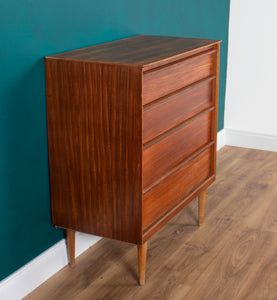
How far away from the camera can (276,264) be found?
248 centimetres

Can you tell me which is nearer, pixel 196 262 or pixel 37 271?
pixel 37 271

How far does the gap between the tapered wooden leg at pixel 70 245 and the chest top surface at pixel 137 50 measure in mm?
828

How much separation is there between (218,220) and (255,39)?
5.86 feet

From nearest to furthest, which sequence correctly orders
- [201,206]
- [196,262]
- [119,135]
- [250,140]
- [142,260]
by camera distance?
[119,135] < [142,260] < [196,262] < [201,206] < [250,140]

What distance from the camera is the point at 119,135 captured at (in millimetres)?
2055

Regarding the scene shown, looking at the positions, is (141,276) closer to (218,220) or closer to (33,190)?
(33,190)

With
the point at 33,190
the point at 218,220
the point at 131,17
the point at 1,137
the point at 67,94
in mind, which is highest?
the point at 131,17

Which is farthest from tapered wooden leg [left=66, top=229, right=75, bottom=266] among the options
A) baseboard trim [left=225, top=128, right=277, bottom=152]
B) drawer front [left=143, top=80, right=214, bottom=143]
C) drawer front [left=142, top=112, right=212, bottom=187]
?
baseboard trim [left=225, top=128, right=277, bottom=152]

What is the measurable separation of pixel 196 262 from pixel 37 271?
78 centimetres

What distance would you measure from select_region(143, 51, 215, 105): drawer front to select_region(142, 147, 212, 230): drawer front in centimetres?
42

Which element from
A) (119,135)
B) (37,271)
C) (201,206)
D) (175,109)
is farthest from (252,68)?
(37,271)

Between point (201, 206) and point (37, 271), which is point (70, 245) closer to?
point (37, 271)

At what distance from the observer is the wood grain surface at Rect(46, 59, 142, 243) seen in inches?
79.4

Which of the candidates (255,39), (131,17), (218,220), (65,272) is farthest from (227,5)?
(65,272)
